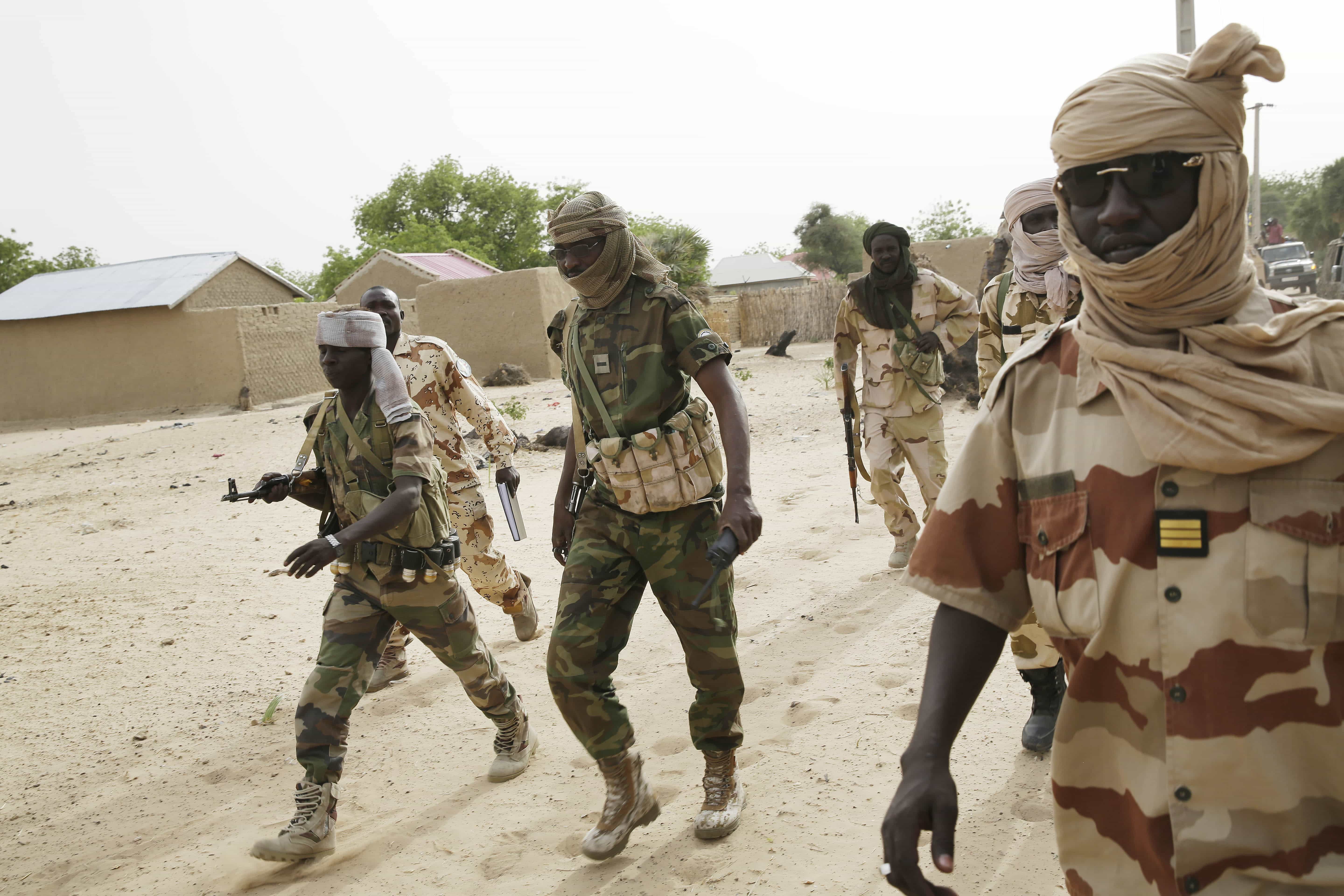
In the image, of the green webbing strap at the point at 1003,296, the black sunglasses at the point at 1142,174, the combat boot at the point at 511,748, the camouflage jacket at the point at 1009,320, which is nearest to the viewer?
the black sunglasses at the point at 1142,174

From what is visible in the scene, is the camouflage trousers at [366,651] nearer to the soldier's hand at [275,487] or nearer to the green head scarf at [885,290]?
the soldier's hand at [275,487]

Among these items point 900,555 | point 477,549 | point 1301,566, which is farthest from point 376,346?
point 900,555

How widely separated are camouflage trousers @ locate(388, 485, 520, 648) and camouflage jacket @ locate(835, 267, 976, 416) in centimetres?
219

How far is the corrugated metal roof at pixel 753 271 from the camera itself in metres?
66.6

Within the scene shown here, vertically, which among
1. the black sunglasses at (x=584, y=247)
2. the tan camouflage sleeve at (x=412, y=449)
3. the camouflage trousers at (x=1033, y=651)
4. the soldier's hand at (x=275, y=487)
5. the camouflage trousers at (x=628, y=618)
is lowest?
the camouflage trousers at (x=1033, y=651)

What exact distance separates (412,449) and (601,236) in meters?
0.99

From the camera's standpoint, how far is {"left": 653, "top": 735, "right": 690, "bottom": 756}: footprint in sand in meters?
3.96

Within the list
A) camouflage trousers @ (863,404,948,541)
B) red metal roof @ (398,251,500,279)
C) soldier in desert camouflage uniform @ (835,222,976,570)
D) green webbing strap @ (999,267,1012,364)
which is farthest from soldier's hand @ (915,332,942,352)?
red metal roof @ (398,251,500,279)

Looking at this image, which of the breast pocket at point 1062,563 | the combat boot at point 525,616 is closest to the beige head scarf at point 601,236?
the breast pocket at point 1062,563

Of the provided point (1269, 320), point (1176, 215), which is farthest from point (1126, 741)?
point (1176, 215)

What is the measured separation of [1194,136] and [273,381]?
19.8 m

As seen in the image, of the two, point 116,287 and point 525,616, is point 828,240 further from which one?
point 525,616

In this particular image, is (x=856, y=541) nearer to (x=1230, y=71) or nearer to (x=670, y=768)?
(x=670, y=768)

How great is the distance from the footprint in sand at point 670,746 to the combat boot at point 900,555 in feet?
7.37
